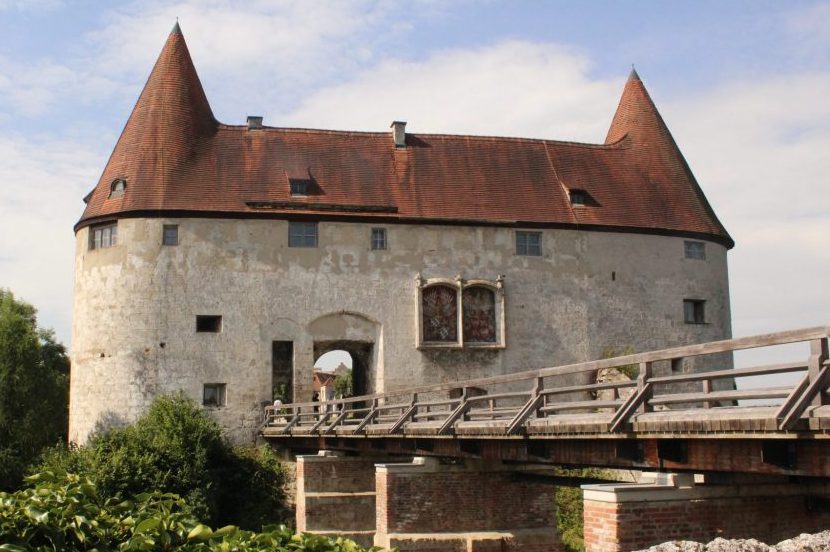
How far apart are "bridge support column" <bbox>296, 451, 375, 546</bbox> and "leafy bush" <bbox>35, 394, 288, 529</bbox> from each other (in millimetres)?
4753

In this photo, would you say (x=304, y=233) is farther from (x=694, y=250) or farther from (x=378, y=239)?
(x=694, y=250)

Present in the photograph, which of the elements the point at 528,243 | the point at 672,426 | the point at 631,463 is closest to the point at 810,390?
the point at 672,426

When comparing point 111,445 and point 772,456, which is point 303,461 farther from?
point 772,456

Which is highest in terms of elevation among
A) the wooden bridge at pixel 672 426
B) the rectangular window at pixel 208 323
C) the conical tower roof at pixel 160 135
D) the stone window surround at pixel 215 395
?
the conical tower roof at pixel 160 135

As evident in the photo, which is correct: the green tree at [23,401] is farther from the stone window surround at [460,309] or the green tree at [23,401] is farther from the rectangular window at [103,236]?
the stone window surround at [460,309]

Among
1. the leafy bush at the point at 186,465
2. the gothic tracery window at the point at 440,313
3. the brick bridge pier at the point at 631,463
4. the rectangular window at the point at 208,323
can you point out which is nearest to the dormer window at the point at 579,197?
the gothic tracery window at the point at 440,313

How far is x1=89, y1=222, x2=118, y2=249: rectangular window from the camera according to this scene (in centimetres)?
3584

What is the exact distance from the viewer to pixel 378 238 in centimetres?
3672

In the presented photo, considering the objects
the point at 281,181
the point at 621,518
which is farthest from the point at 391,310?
the point at 621,518

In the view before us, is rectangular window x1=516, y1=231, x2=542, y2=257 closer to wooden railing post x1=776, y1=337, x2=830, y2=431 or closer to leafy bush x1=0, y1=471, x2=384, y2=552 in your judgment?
wooden railing post x1=776, y1=337, x2=830, y2=431

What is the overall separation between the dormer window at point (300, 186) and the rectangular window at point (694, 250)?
1416 cm

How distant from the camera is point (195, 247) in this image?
3534cm

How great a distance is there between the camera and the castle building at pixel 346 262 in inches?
1380

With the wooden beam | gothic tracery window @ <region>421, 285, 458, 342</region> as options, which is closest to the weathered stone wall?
gothic tracery window @ <region>421, 285, 458, 342</region>
